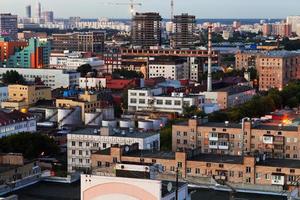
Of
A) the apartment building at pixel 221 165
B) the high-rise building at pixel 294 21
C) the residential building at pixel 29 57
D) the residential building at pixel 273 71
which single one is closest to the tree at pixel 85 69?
the residential building at pixel 29 57

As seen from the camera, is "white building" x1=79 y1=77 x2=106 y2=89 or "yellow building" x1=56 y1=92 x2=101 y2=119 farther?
"white building" x1=79 y1=77 x2=106 y2=89

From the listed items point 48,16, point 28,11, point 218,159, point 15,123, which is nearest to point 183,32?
point 15,123

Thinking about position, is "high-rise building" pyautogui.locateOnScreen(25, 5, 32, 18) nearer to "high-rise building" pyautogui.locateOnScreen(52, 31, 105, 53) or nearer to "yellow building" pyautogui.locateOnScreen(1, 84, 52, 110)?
"high-rise building" pyautogui.locateOnScreen(52, 31, 105, 53)

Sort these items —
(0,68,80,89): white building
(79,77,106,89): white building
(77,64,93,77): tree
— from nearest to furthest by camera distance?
(79,77,106,89): white building < (0,68,80,89): white building < (77,64,93,77): tree

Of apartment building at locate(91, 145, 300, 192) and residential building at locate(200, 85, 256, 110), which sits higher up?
apartment building at locate(91, 145, 300, 192)

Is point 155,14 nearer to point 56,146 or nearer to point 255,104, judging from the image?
point 255,104

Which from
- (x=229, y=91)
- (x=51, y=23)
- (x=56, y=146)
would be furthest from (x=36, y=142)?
(x=51, y=23)

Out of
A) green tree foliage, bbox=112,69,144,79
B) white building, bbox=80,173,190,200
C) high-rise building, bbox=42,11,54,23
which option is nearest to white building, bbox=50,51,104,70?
green tree foliage, bbox=112,69,144,79
